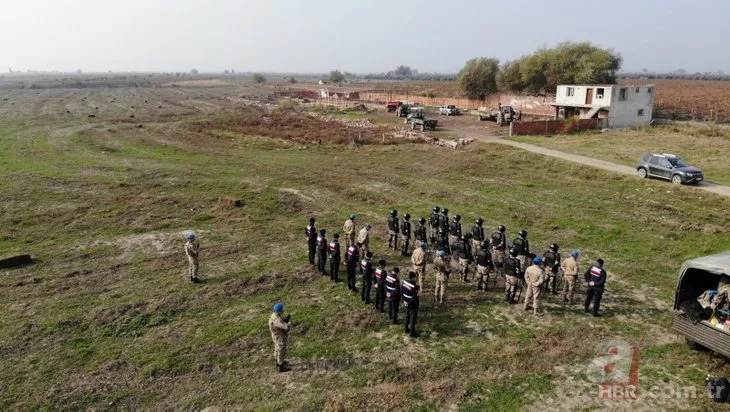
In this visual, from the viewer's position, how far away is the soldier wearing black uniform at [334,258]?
15.0 m

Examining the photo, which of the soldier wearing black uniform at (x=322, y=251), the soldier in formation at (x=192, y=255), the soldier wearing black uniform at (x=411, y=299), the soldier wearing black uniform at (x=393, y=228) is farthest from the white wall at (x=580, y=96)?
the soldier in formation at (x=192, y=255)

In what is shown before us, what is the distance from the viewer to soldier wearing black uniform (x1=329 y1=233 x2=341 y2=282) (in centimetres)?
1502

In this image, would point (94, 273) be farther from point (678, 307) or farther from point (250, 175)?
point (678, 307)

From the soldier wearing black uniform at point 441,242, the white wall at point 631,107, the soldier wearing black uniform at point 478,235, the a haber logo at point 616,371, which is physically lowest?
the a haber logo at point 616,371

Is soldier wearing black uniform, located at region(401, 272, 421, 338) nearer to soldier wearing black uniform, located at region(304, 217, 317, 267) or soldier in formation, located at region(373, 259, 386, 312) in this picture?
soldier in formation, located at region(373, 259, 386, 312)

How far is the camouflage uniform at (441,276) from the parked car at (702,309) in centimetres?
545

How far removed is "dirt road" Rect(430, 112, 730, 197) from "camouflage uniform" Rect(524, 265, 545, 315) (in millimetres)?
16046

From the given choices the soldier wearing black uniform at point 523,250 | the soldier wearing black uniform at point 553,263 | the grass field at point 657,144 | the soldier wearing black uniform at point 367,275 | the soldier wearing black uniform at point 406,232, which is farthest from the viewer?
the grass field at point 657,144

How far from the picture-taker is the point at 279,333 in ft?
→ 34.9

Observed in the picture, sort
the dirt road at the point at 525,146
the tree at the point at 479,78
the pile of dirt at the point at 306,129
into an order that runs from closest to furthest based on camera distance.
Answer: the dirt road at the point at 525,146 < the pile of dirt at the point at 306,129 < the tree at the point at 479,78

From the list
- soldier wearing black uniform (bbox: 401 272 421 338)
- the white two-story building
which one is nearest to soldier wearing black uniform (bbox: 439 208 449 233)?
soldier wearing black uniform (bbox: 401 272 421 338)

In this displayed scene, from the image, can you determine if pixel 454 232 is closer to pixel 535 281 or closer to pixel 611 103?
pixel 535 281

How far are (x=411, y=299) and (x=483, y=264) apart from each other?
362 centimetres

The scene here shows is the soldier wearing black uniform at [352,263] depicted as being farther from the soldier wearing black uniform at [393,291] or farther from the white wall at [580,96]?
the white wall at [580,96]
